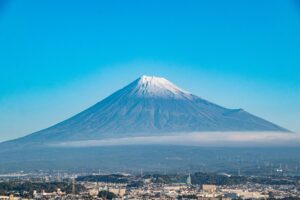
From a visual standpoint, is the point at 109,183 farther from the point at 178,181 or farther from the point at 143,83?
the point at 143,83

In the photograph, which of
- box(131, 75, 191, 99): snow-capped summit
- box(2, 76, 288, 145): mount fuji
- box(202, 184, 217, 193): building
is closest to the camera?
box(202, 184, 217, 193): building

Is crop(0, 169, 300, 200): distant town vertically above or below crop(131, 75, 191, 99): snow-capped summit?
below

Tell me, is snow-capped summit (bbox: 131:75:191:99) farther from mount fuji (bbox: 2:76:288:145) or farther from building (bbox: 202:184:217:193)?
building (bbox: 202:184:217:193)

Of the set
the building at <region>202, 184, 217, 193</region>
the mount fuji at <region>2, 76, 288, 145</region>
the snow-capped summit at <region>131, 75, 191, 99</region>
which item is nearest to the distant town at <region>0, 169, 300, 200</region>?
the building at <region>202, 184, 217, 193</region>

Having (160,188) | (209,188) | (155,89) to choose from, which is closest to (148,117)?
(155,89)

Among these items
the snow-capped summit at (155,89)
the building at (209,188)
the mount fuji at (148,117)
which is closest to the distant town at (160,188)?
the building at (209,188)

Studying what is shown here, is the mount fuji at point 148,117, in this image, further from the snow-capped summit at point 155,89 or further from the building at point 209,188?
the building at point 209,188

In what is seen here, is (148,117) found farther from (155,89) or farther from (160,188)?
(160,188)
